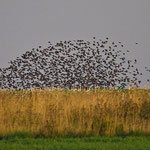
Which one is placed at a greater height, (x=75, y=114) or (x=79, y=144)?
(x=75, y=114)

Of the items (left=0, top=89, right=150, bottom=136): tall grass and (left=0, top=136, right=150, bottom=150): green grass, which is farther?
(left=0, top=89, right=150, bottom=136): tall grass

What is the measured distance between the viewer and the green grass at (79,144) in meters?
8.84

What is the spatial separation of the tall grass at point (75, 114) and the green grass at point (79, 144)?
35.9 inches

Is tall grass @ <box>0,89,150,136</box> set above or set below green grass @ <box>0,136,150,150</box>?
above

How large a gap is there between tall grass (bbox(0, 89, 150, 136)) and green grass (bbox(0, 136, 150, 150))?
91 cm

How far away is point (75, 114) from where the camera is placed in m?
12.2

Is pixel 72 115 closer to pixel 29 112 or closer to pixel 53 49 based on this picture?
pixel 29 112

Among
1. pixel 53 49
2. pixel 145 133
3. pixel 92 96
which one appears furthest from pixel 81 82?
pixel 145 133

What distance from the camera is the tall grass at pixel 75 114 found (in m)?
11.4

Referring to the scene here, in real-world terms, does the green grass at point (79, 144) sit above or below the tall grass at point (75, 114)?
below

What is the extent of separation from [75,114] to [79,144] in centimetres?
302

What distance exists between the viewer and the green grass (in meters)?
8.84

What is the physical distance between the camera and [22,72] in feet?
104

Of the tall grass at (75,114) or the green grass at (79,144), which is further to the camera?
the tall grass at (75,114)
